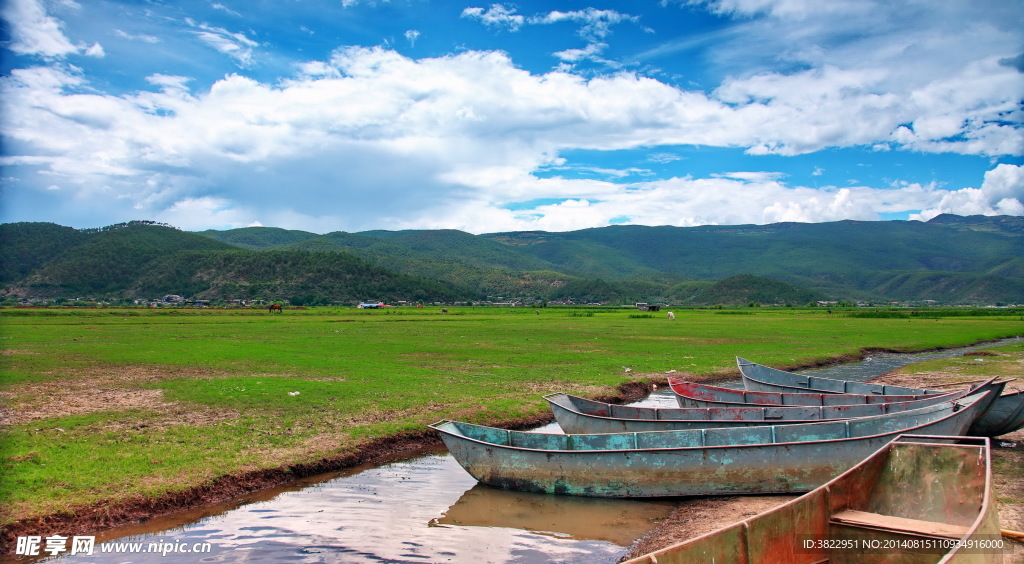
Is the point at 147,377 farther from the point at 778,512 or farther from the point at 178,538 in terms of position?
the point at 778,512

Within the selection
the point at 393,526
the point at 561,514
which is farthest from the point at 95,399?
the point at 561,514

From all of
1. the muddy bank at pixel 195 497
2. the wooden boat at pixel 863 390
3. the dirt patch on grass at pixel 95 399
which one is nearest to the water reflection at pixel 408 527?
the muddy bank at pixel 195 497

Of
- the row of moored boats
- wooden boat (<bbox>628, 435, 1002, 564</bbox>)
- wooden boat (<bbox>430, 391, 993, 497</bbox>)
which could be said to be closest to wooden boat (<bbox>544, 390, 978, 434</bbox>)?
the row of moored boats

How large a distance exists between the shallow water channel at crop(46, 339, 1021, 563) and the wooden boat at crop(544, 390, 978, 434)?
9.25 ft

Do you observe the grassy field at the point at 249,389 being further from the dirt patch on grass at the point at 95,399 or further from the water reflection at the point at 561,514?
the water reflection at the point at 561,514

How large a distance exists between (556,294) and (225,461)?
186 m

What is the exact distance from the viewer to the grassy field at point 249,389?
498 inches

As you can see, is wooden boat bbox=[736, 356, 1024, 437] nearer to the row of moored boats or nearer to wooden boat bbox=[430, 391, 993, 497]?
the row of moored boats

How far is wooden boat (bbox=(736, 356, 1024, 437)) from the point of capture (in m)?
14.2

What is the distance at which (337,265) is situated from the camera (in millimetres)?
154125

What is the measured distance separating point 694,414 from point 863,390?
25.8ft

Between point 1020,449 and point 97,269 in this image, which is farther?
point 97,269

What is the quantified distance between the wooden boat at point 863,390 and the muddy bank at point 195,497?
12.8 metres

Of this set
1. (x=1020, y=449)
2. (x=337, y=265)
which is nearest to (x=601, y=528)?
(x=1020, y=449)
